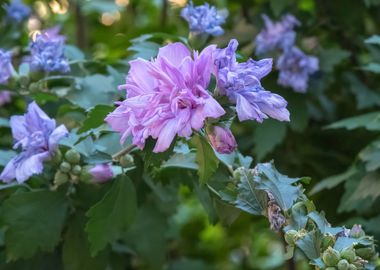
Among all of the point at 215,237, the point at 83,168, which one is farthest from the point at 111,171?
the point at 215,237

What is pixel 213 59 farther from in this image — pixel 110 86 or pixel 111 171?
pixel 110 86

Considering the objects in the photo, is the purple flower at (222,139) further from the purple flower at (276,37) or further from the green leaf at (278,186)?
the purple flower at (276,37)

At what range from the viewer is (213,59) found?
36.3 inches

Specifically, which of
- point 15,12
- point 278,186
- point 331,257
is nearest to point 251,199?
point 278,186

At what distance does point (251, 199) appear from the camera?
3.26 feet

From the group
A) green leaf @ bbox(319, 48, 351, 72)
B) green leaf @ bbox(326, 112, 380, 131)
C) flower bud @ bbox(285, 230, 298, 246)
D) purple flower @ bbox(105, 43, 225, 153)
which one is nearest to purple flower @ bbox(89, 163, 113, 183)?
purple flower @ bbox(105, 43, 225, 153)

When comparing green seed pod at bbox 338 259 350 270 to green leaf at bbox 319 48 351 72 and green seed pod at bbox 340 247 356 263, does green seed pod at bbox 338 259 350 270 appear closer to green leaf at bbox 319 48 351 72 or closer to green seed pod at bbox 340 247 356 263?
green seed pod at bbox 340 247 356 263

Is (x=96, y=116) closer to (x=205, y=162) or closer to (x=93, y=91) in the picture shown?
(x=205, y=162)

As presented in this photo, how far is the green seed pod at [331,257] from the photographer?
0.88m

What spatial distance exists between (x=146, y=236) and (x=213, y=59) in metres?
0.72

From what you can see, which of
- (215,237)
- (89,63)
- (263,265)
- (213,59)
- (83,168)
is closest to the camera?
(213,59)

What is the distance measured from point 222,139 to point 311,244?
0.53 feet

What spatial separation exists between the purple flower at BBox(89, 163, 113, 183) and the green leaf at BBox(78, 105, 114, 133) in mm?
99

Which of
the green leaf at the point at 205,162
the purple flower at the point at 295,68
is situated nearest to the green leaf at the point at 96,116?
the green leaf at the point at 205,162
